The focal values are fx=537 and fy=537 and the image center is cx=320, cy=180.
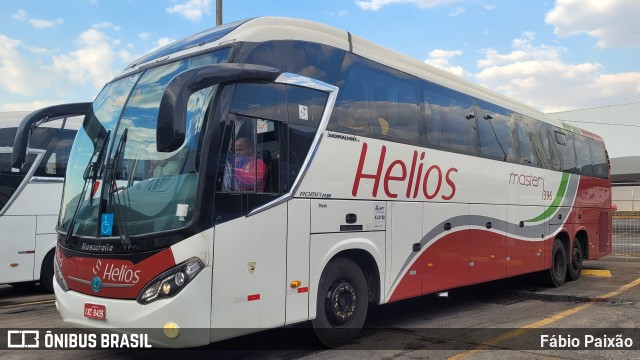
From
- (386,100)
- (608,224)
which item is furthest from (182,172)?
(608,224)

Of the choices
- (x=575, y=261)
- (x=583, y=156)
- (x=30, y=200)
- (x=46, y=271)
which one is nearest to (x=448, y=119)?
(x=575, y=261)

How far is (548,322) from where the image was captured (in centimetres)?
804

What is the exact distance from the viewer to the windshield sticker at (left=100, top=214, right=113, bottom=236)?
207 inches

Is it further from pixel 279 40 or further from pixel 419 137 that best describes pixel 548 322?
pixel 279 40

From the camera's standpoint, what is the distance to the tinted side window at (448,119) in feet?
27.1

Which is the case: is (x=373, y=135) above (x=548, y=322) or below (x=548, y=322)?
above

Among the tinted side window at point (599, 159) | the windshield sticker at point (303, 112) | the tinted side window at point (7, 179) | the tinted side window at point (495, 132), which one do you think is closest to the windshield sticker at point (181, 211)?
the windshield sticker at point (303, 112)

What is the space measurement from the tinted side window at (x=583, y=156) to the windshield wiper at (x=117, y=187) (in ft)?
38.7

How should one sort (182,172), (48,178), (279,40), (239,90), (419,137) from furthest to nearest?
1. (48,178)
2. (419,137)
3. (279,40)
4. (239,90)
5. (182,172)

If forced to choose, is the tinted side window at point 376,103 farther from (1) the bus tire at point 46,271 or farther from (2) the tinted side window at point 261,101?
(1) the bus tire at point 46,271

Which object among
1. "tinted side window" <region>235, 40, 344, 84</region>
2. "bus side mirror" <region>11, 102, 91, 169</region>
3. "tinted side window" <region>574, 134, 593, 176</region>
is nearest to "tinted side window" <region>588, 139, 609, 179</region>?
"tinted side window" <region>574, 134, 593, 176</region>

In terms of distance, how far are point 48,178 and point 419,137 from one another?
7969 mm

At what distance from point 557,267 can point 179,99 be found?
10639 millimetres

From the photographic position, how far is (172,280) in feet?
16.1
